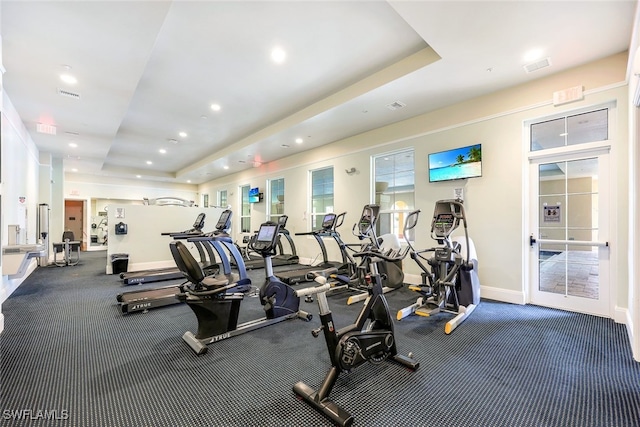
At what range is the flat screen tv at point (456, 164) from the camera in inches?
183

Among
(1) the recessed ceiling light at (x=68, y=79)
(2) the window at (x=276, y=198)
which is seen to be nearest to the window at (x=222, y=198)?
(2) the window at (x=276, y=198)

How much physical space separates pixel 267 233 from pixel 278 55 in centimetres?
242

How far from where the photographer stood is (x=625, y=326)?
3.24 metres

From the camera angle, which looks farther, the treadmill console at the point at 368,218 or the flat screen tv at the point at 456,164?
the treadmill console at the point at 368,218

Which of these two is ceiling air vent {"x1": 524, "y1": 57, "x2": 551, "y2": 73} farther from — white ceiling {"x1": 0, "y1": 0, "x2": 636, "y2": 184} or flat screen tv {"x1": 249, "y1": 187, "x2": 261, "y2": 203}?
flat screen tv {"x1": 249, "y1": 187, "x2": 261, "y2": 203}

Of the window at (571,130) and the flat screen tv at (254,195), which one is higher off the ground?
the window at (571,130)

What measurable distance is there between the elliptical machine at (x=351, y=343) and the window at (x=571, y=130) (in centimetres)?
343

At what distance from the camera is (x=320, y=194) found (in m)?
8.00

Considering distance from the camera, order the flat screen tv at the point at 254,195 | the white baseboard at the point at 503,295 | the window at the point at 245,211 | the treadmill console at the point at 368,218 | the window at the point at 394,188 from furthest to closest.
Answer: the window at the point at 245,211
the flat screen tv at the point at 254,195
the window at the point at 394,188
the treadmill console at the point at 368,218
the white baseboard at the point at 503,295

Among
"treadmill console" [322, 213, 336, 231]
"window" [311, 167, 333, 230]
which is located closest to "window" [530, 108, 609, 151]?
"treadmill console" [322, 213, 336, 231]

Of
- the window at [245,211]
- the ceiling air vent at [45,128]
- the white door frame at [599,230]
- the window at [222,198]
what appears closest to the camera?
the white door frame at [599,230]

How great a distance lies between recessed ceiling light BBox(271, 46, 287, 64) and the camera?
3682 mm

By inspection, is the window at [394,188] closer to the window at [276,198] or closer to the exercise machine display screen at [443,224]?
the exercise machine display screen at [443,224]

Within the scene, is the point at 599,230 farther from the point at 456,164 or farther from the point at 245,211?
the point at 245,211
